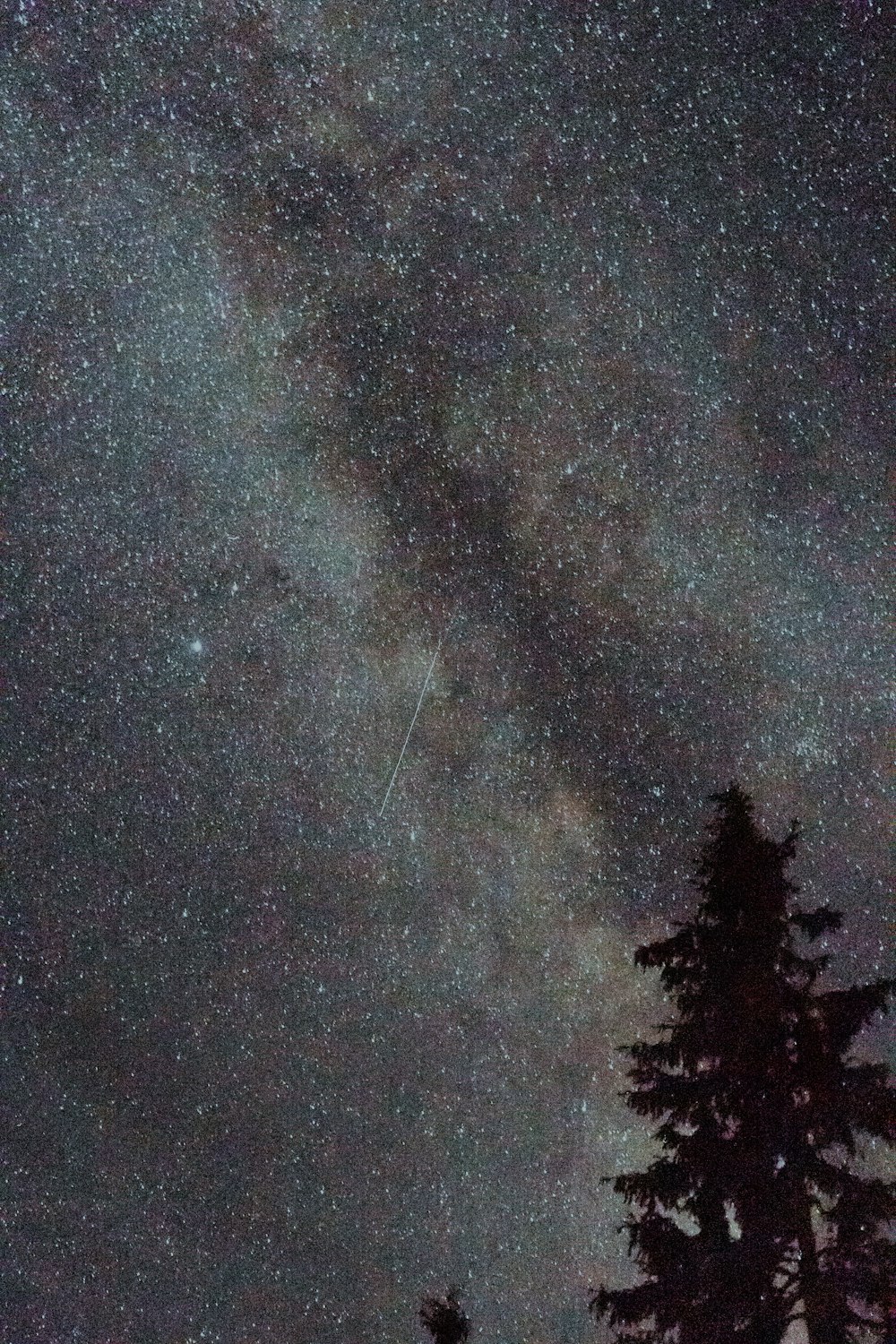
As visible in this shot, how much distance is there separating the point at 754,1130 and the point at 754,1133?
0.02 m

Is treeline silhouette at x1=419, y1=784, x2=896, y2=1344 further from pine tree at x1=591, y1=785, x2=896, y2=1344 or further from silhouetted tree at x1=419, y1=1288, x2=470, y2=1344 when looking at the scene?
silhouetted tree at x1=419, y1=1288, x2=470, y2=1344

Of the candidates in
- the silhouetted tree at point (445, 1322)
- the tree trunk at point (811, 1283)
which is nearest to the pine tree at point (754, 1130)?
the tree trunk at point (811, 1283)

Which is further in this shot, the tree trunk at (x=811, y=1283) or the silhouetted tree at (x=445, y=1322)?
the silhouetted tree at (x=445, y=1322)

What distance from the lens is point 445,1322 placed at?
14820 millimetres

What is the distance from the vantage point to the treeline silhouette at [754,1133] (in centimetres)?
912

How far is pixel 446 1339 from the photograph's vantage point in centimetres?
1465

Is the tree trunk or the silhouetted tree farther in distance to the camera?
the silhouetted tree

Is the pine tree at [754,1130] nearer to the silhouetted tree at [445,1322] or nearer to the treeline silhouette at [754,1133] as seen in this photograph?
the treeline silhouette at [754,1133]

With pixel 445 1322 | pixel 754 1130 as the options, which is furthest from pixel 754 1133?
pixel 445 1322

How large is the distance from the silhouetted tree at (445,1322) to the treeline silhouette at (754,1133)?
526 cm

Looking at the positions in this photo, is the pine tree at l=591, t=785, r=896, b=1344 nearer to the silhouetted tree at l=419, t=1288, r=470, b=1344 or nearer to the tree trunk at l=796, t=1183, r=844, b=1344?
the tree trunk at l=796, t=1183, r=844, b=1344

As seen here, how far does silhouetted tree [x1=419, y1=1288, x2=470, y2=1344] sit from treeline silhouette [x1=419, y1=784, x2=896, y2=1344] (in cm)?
526

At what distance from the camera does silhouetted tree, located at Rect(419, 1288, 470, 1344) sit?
14703mm

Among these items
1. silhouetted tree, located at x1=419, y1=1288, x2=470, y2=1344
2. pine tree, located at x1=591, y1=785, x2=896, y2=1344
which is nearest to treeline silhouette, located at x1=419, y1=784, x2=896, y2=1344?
pine tree, located at x1=591, y1=785, x2=896, y2=1344
